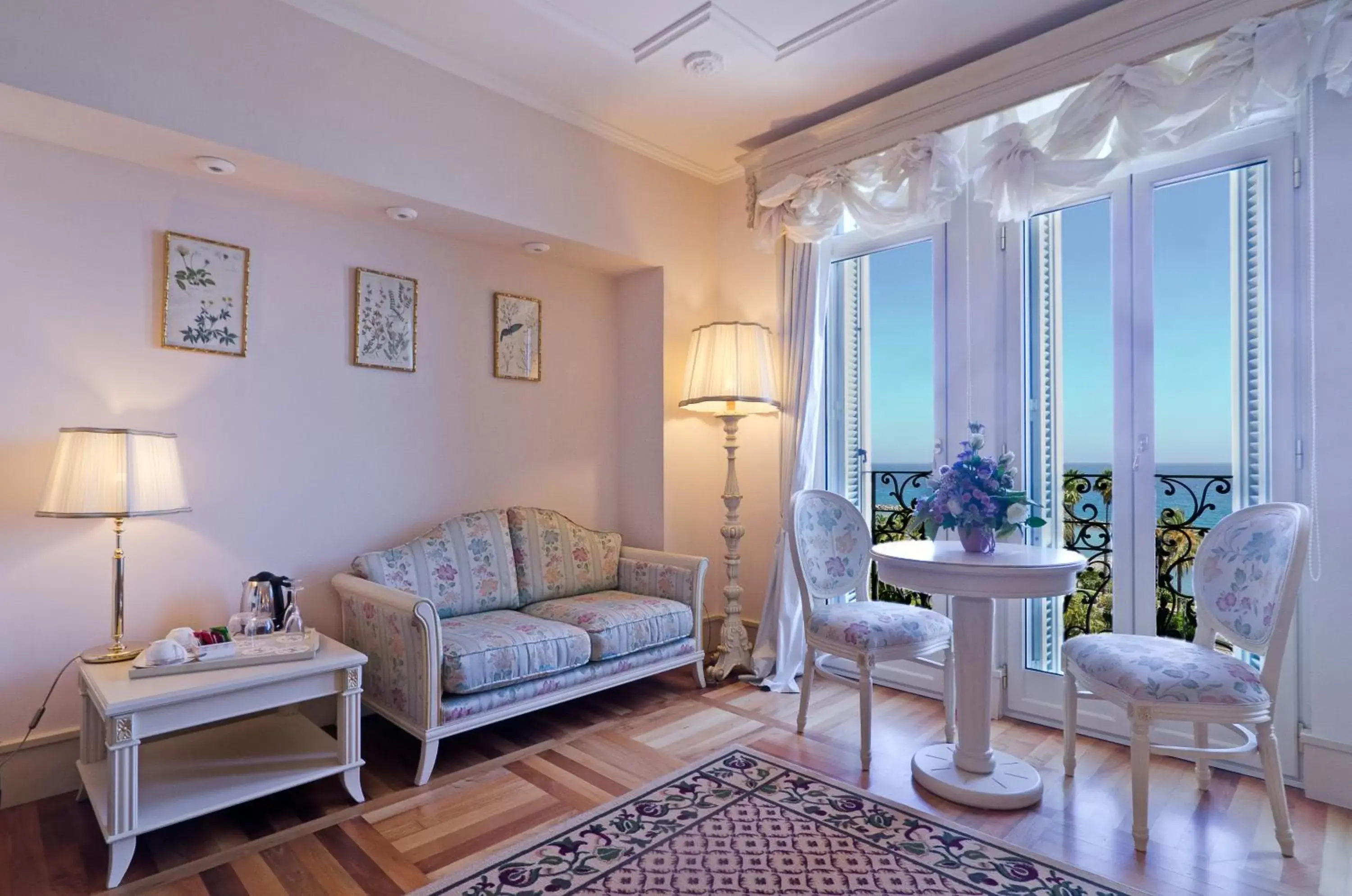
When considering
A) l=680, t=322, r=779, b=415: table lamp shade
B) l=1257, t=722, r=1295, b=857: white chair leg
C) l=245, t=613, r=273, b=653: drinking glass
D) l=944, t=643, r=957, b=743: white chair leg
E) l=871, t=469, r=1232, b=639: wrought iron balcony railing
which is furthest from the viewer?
l=680, t=322, r=779, b=415: table lamp shade

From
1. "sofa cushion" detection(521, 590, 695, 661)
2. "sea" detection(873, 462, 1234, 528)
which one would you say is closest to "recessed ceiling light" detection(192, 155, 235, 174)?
"sofa cushion" detection(521, 590, 695, 661)

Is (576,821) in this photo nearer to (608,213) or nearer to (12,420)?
(12,420)

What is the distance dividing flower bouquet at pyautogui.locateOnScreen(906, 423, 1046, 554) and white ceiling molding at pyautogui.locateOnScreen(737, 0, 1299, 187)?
151 centimetres

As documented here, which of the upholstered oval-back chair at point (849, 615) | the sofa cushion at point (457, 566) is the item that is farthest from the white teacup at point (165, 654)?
the upholstered oval-back chair at point (849, 615)

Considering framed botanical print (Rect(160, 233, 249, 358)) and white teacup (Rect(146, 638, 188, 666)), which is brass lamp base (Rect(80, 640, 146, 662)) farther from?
framed botanical print (Rect(160, 233, 249, 358))

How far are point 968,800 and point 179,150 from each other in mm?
3529

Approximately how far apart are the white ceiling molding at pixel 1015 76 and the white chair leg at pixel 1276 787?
7.63ft

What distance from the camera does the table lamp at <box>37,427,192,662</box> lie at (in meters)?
2.17

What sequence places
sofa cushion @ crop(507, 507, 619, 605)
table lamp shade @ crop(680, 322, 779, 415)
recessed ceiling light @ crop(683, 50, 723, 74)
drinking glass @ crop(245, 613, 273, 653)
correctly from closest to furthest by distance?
1. drinking glass @ crop(245, 613, 273, 653)
2. recessed ceiling light @ crop(683, 50, 723, 74)
3. sofa cushion @ crop(507, 507, 619, 605)
4. table lamp shade @ crop(680, 322, 779, 415)

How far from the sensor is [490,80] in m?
3.21

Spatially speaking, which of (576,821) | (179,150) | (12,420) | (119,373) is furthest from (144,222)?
(576,821)

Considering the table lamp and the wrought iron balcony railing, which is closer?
the table lamp

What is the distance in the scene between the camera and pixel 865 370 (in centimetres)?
371

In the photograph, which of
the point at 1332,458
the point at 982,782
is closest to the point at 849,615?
the point at 982,782
